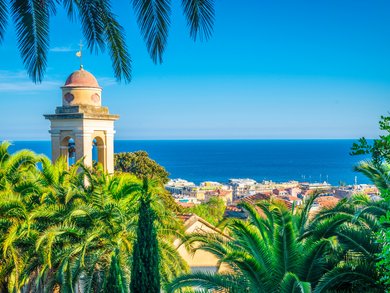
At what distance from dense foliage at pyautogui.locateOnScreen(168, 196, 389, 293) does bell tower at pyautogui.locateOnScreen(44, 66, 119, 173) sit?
29.3ft

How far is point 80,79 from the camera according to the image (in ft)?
53.5

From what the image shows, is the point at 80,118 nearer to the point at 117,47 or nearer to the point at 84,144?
the point at 84,144

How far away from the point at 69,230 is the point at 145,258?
2637mm

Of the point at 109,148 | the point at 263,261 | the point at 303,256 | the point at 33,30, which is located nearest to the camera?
the point at 33,30

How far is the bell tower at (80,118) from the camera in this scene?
647 inches

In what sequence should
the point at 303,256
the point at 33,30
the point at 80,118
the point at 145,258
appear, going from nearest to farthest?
the point at 33,30 → the point at 303,256 → the point at 145,258 → the point at 80,118

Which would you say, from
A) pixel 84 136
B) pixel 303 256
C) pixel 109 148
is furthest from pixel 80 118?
pixel 303 256

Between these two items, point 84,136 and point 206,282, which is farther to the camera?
point 84,136

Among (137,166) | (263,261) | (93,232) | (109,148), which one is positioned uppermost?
(137,166)

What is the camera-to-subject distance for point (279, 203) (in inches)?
350

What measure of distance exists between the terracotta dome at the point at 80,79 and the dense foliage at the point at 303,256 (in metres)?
9.22

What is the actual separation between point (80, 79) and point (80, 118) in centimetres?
127

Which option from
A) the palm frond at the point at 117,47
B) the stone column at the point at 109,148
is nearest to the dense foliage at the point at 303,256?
the palm frond at the point at 117,47

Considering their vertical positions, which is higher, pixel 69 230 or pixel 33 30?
pixel 33 30
